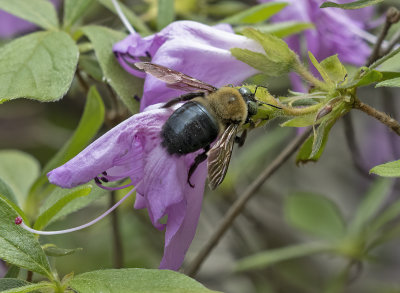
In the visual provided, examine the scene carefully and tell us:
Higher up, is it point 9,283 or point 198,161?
point 198,161

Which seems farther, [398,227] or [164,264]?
[398,227]

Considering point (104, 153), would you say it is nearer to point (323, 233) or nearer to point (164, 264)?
point (164, 264)

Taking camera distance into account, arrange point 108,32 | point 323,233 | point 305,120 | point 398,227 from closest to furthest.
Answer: point 305,120
point 108,32
point 398,227
point 323,233

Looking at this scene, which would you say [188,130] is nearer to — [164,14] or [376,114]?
[376,114]

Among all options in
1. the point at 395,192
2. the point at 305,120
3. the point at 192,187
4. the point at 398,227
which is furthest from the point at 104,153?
the point at 395,192

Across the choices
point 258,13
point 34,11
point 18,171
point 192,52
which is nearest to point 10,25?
point 18,171

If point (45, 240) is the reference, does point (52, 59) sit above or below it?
→ above
